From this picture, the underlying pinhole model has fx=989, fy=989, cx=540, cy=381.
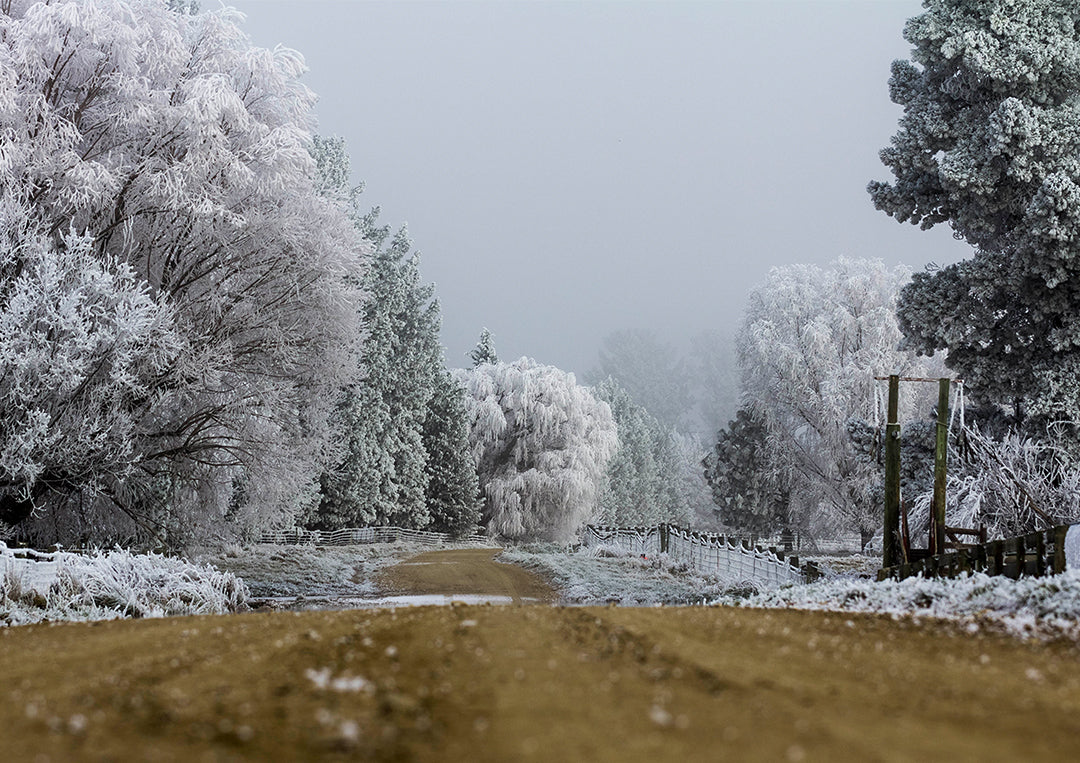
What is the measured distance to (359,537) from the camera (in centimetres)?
3484

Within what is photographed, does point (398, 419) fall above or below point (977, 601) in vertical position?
above

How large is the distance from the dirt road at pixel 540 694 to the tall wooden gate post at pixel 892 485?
30.7 ft

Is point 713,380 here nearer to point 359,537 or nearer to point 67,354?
point 359,537

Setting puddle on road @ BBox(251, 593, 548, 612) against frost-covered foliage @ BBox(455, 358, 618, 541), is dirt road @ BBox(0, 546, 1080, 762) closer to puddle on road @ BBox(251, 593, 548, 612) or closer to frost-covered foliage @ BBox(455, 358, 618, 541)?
puddle on road @ BBox(251, 593, 548, 612)

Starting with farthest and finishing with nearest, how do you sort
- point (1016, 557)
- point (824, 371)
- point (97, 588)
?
point (824, 371) < point (97, 588) < point (1016, 557)

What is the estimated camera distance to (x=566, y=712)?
12.0 feet

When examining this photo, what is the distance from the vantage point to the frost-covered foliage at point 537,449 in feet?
135

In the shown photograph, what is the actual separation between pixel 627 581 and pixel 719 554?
297 centimetres

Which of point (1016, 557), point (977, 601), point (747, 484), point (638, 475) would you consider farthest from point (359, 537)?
point (977, 601)

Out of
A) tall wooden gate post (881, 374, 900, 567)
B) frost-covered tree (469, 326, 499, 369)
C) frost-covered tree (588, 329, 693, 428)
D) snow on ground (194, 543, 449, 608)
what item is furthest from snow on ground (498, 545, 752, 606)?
Answer: frost-covered tree (588, 329, 693, 428)

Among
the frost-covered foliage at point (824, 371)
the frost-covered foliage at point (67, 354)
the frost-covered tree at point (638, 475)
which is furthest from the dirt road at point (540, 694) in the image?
the frost-covered tree at point (638, 475)

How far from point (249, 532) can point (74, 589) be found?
10.5 meters

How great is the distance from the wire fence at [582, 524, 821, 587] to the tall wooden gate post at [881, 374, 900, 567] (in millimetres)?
1273

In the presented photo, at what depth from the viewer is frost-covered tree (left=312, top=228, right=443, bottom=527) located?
34281 millimetres
